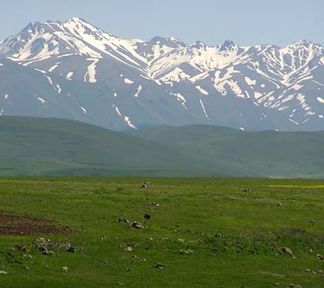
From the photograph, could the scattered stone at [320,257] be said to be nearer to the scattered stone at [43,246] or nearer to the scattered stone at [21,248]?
the scattered stone at [43,246]

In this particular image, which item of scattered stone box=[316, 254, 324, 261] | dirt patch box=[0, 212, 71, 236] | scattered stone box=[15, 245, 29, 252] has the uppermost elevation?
dirt patch box=[0, 212, 71, 236]

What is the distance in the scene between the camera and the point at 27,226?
167ft

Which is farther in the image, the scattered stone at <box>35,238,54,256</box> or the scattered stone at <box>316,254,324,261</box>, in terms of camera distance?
the scattered stone at <box>316,254,324,261</box>

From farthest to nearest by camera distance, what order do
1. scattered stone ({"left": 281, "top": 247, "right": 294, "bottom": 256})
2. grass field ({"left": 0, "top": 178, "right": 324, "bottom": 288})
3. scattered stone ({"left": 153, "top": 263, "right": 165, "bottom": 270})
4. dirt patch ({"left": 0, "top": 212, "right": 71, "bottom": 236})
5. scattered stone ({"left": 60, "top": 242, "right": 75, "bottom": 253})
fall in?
scattered stone ({"left": 281, "top": 247, "right": 294, "bottom": 256}), dirt patch ({"left": 0, "top": 212, "right": 71, "bottom": 236}), scattered stone ({"left": 60, "top": 242, "right": 75, "bottom": 253}), scattered stone ({"left": 153, "top": 263, "right": 165, "bottom": 270}), grass field ({"left": 0, "top": 178, "right": 324, "bottom": 288})

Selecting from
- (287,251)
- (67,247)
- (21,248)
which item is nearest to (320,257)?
(287,251)

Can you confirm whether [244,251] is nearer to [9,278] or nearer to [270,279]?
[270,279]

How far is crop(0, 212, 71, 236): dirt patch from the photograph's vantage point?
48750 millimetres

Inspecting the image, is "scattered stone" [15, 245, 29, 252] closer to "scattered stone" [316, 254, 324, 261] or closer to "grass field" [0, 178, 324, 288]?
"grass field" [0, 178, 324, 288]

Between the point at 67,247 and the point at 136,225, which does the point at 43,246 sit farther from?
the point at 136,225

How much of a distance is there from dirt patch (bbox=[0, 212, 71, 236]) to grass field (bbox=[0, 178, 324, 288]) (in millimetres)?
420

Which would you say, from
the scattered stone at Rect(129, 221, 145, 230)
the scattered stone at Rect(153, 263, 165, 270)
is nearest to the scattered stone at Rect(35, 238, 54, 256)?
the scattered stone at Rect(153, 263, 165, 270)

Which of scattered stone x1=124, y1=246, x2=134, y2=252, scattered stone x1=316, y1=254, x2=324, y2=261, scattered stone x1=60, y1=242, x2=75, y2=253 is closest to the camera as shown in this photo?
scattered stone x1=60, y1=242, x2=75, y2=253

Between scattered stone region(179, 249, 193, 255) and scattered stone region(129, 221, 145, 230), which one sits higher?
scattered stone region(129, 221, 145, 230)

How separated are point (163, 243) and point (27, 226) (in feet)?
28.6
